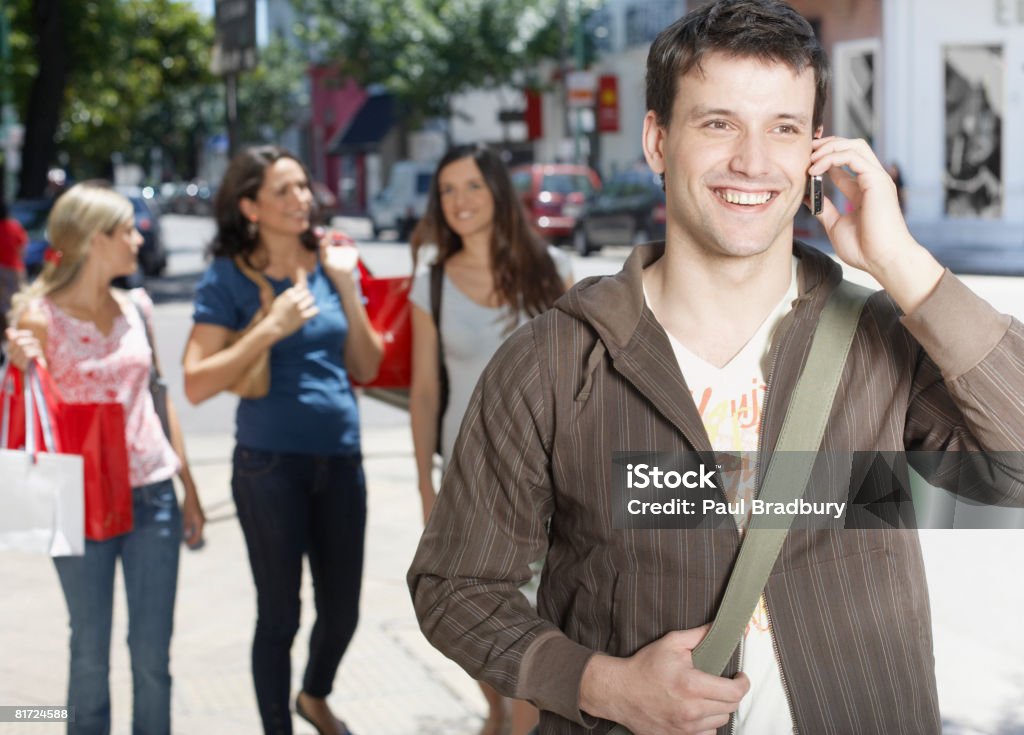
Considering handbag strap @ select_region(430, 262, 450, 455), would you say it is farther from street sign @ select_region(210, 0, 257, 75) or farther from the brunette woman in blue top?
street sign @ select_region(210, 0, 257, 75)

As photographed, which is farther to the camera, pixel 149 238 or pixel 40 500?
pixel 149 238

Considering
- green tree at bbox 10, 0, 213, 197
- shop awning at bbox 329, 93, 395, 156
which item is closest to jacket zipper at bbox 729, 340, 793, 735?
green tree at bbox 10, 0, 213, 197

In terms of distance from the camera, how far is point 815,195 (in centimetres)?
193

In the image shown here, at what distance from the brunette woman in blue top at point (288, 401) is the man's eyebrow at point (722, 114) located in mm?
2279

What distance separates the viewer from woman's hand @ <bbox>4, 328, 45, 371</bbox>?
374 centimetres

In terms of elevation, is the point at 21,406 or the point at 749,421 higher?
the point at 749,421

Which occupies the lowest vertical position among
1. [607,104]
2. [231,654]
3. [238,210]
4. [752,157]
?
[231,654]

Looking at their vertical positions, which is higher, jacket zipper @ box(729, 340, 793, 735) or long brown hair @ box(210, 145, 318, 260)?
long brown hair @ box(210, 145, 318, 260)

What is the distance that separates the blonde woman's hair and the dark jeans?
712mm

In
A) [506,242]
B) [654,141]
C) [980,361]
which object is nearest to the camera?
[980,361]

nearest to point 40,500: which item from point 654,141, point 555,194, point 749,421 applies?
point 654,141

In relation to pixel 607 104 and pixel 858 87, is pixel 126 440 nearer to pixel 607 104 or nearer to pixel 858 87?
pixel 858 87

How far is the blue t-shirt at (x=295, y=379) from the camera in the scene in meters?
4.15

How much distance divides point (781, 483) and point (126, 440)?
2460 millimetres
